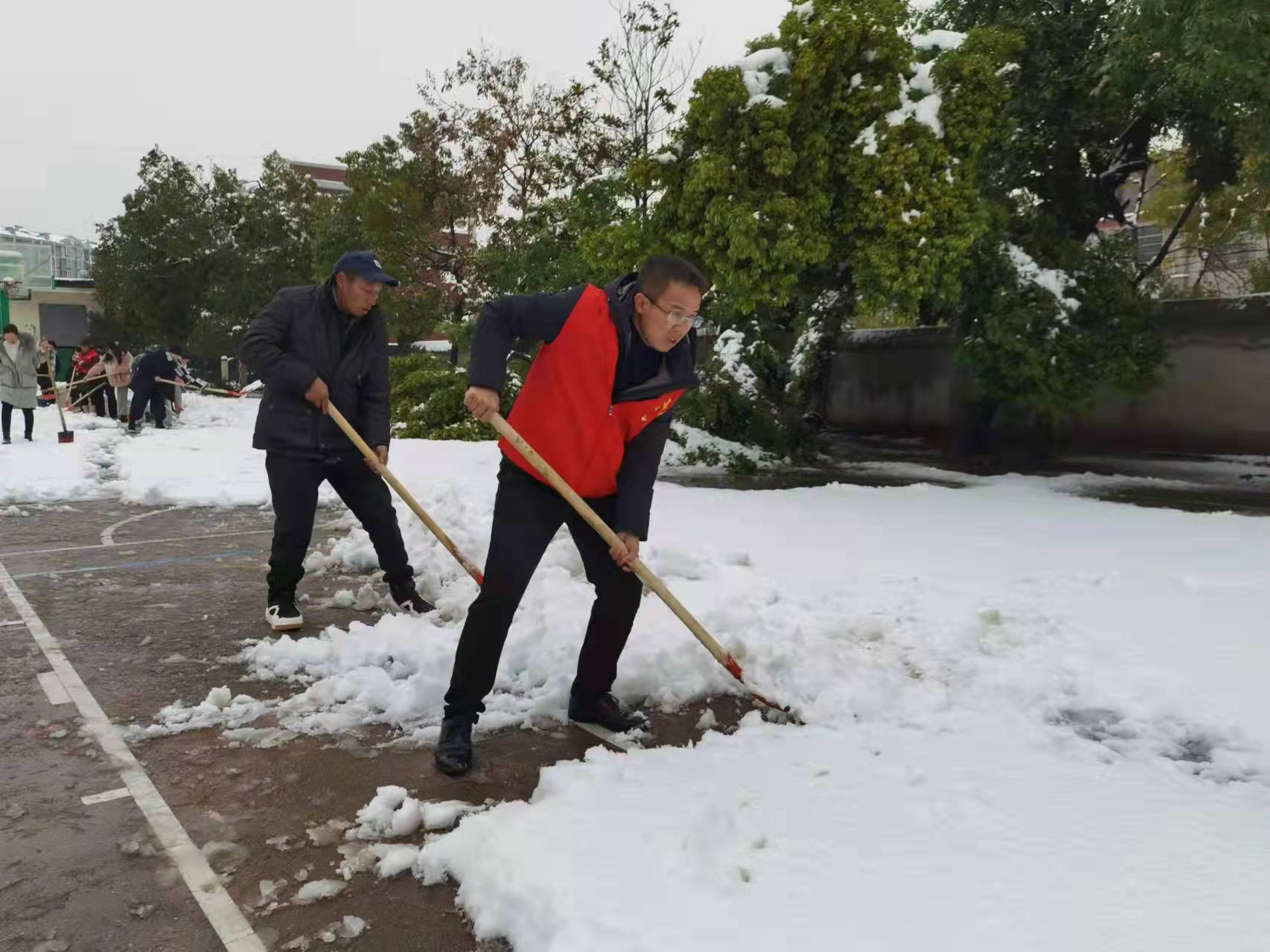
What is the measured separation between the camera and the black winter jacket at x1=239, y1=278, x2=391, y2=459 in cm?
450

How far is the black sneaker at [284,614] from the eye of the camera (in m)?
4.64

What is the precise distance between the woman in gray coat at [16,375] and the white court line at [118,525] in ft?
22.5

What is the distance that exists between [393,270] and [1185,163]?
15.6 metres

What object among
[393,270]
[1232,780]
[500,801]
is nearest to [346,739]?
[500,801]

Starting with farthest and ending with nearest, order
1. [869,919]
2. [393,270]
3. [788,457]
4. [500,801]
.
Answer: [393,270] → [788,457] → [500,801] → [869,919]

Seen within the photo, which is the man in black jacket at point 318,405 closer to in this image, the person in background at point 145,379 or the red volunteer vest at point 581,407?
the red volunteer vest at point 581,407

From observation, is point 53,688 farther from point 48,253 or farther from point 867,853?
point 48,253

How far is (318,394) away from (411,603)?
117 centimetres

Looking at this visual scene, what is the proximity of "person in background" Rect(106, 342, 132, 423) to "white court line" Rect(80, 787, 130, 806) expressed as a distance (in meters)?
16.5

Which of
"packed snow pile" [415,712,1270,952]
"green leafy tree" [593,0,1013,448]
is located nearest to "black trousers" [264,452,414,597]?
"packed snow pile" [415,712,1270,952]

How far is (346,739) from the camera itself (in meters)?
3.39

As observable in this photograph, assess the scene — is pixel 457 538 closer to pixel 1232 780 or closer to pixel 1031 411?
pixel 1232 780

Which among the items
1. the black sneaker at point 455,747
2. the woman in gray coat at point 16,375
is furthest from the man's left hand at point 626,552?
the woman in gray coat at point 16,375

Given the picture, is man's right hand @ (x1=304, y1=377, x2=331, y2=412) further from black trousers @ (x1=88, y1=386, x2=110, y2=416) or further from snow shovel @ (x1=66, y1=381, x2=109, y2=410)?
black trousers @ (x1=88, y1=386, x2=110, y2=416)
